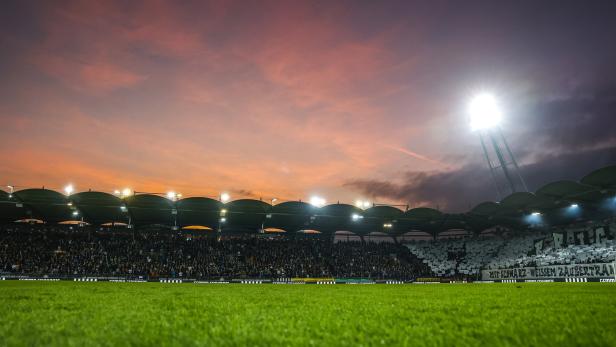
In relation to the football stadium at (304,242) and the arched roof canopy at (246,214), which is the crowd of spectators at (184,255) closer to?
the football stadium at (304,242)

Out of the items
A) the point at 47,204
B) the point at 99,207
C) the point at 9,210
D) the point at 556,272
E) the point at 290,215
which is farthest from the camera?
the point at 290,215

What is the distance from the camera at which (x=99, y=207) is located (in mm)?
43562

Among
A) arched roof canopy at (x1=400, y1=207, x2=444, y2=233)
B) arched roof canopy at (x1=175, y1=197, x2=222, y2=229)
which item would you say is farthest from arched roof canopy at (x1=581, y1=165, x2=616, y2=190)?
→ arched roof canopy at (x1=175, y1=197, x2=222, y2=229)

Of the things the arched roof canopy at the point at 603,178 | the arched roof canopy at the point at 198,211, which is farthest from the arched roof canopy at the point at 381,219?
the arched roof canopy at the point at 603,178

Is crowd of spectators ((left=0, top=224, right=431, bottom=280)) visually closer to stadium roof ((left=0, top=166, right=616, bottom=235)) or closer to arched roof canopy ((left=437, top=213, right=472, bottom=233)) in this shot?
stadium roof ((left=0, top=166, right=616, bottom=235))

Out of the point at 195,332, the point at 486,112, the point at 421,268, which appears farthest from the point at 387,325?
the point at 421,268

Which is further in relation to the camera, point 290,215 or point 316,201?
point 290,215

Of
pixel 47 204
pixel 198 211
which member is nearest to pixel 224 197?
pixel 198 211

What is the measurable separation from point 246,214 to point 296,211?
6779 millimetres

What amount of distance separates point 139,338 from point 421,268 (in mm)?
56624

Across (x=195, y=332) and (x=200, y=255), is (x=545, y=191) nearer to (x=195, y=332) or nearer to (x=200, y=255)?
(x=200, y=255)

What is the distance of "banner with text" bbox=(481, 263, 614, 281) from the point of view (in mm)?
31281

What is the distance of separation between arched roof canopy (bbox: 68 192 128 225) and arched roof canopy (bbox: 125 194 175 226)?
1.21 metres

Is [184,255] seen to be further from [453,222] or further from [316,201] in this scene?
[453,222]
